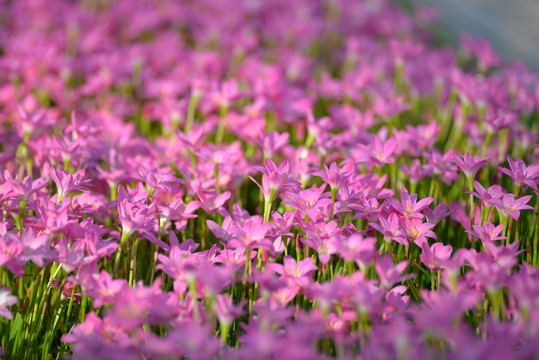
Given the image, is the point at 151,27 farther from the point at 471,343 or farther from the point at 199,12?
the point at 471,343

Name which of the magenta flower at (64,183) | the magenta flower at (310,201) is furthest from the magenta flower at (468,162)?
the magenta flower at (64,183)

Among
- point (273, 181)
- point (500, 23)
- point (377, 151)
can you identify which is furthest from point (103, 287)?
point (500, 23)

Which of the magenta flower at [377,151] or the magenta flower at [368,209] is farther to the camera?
the magenta flower at [377,151]

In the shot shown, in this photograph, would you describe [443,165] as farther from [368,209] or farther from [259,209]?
[259,209]

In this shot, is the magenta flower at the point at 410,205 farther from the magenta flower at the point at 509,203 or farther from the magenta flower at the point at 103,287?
the magenta flower at the point at 103,287

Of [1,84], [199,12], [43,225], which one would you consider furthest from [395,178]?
[199,12]

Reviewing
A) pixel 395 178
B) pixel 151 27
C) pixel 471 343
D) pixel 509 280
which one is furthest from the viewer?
pixel 151 27
